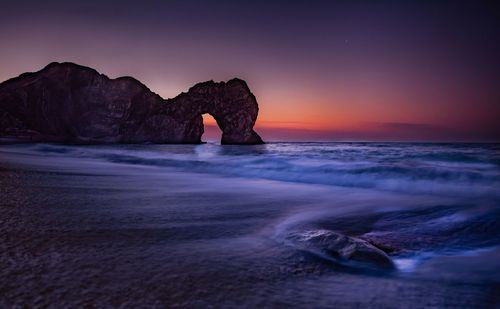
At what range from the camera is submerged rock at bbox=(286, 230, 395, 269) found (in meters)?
2.42

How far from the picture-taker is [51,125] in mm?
97375

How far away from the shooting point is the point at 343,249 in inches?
102

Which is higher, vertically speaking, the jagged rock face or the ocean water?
the jagged rock face

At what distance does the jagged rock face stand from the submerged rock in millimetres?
94727

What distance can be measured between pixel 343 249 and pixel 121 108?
115 metres

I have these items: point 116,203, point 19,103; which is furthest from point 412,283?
point 19,103

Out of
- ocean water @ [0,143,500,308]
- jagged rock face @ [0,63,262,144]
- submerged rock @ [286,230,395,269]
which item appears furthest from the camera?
jagged rock face @ [0,63,262,144]

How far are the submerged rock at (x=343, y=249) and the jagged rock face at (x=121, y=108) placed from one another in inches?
3729

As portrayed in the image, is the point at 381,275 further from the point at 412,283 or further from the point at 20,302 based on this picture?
the point at 20,302

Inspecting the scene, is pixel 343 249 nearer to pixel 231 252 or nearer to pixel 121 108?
pixel 231 252

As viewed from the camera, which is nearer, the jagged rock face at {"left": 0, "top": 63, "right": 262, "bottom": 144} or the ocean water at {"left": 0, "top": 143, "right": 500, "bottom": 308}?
the ocean water at {"left": 0, "top": 143, "right": 500, "bottom": 308}

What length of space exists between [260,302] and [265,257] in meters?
0.79

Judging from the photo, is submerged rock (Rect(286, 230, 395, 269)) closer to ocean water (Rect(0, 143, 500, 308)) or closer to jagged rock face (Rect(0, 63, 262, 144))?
ocean water (Rect(0, 143, 500, 308))

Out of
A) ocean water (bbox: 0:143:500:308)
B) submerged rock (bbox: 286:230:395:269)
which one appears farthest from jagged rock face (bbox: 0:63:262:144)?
submerged rock (bbox: 286:230:395:269)
